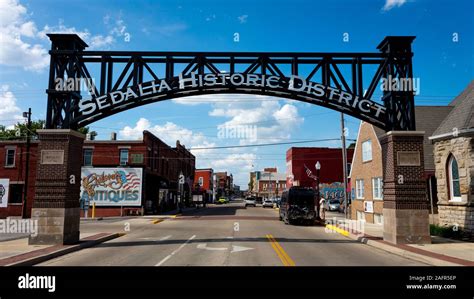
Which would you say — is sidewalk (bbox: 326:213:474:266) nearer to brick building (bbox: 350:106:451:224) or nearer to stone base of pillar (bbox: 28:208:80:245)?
brick building (bbox: 350:106:451:224)

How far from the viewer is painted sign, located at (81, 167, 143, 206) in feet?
122

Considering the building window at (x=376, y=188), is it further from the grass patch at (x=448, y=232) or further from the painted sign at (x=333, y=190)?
the painted sign at (x=333, y=190)

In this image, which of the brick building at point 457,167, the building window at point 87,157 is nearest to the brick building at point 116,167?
the building window at point 87,157

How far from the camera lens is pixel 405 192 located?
49.5 ft

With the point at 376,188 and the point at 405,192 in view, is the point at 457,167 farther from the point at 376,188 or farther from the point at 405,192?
the point at 376,188

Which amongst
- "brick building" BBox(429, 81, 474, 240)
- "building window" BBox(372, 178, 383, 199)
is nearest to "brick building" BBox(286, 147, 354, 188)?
"building window" BBox(372, 178, 383, 199)

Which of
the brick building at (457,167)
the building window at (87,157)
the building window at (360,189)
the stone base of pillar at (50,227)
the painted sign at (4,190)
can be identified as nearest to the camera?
the stone base of pillar at (50,227)

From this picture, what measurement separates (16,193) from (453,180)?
117 feet

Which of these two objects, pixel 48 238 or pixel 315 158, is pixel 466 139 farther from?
pixel 315 158

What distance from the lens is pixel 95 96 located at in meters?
15.9

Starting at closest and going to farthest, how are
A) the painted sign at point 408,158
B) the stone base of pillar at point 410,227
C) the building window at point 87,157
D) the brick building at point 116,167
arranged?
the stone base of pillar at point 410,227 < the painted sign at point 408,158 < the brick building at point 116,167 < the building window at point 87,157

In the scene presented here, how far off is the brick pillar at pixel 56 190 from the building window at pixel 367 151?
863 inches

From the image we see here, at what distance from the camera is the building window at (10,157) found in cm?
3481

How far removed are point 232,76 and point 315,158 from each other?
49.7m
